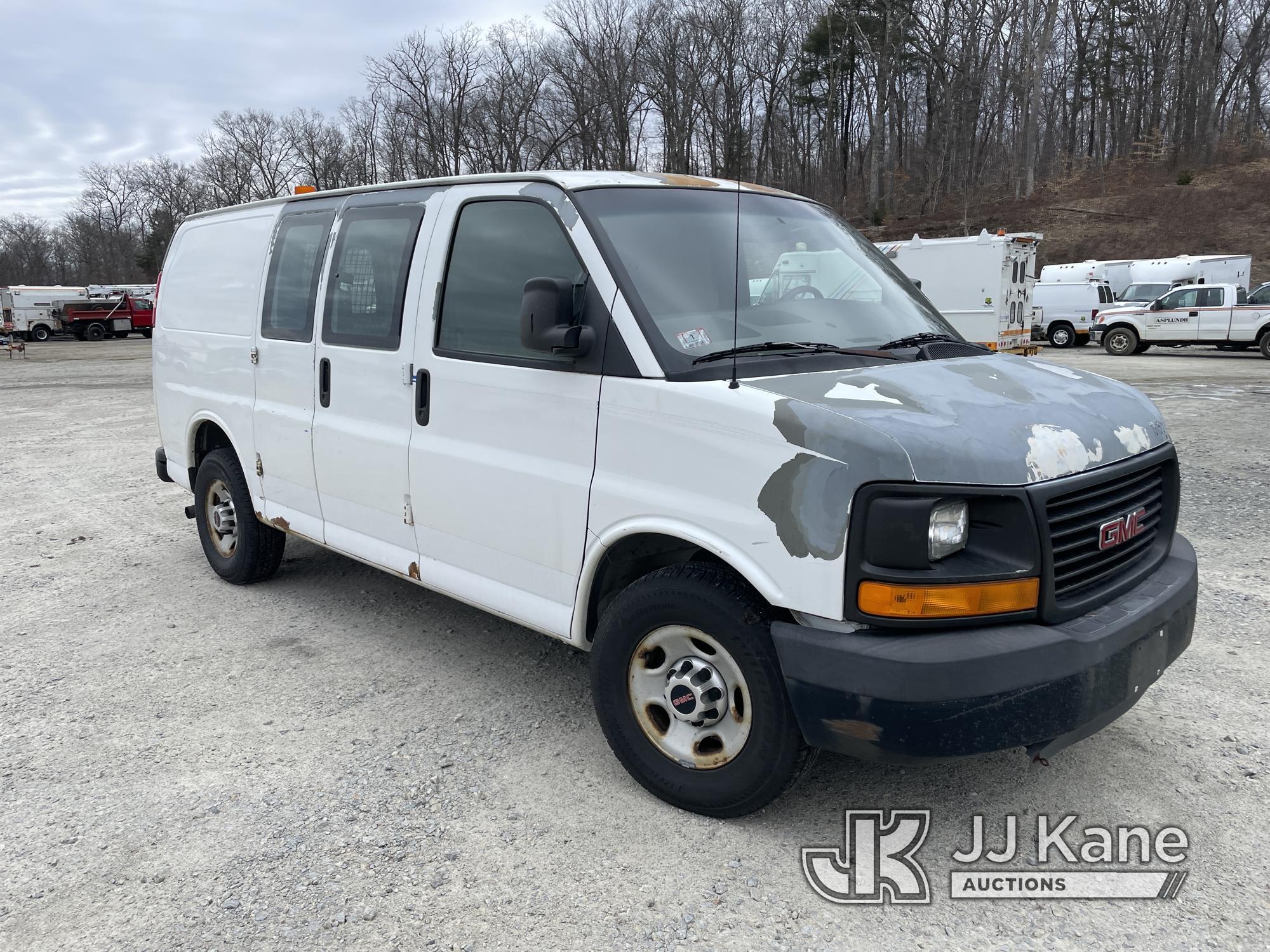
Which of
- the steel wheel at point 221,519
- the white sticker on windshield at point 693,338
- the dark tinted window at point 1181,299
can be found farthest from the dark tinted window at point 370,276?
the dark tinted window at point 1181,299

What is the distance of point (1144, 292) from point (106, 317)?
43.6m

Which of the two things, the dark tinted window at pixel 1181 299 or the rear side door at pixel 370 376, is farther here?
the dark tinted window at pixel 1181 299

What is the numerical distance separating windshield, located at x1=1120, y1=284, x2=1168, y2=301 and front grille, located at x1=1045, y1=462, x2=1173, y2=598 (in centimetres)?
2918

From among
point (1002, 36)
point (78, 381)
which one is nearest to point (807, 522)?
point (78, 381)

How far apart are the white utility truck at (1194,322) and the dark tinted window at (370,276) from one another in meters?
25.0

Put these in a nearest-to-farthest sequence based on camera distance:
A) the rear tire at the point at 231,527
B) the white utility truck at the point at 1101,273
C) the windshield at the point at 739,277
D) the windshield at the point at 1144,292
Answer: the windshield at the point at 739,277 → the rear tire at the point at 231,527 → the windshield at the point at 1144,292 → the white utility truck at the point at 1101,273

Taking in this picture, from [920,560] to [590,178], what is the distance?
195cm

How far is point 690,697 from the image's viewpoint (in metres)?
3.08

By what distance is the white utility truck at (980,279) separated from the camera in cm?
1909

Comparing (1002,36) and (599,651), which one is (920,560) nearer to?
(599,651)

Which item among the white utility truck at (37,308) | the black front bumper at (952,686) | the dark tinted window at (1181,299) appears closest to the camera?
the black front bumper at (952,686)

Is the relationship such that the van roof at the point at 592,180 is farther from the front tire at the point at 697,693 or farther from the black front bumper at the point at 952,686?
the black front bumper at the point at 952,686

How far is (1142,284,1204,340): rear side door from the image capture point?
24156mm

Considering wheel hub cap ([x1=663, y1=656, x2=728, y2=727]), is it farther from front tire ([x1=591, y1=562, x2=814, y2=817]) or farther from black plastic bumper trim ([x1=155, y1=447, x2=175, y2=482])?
black plastic bumper trim ([x1=155, y1=447, x2=175, y2=482])
